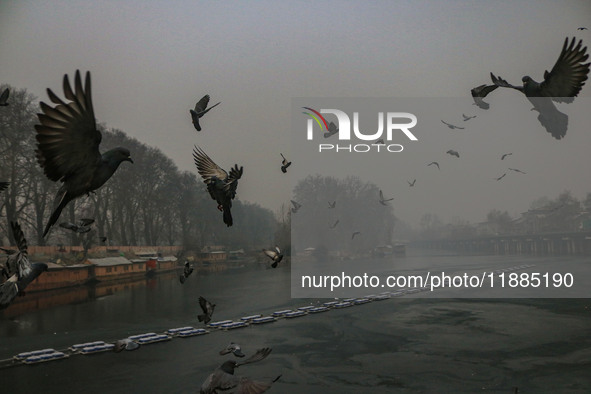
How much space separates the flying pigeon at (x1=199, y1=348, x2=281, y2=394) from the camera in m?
6.61

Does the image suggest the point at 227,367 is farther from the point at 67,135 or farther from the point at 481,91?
the point at 481,91

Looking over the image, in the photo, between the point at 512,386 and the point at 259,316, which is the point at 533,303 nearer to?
the point at 259,316

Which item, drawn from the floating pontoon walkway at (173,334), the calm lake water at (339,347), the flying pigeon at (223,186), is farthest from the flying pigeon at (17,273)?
the floating pontoon walkway at (173,334)

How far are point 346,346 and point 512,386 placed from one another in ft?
30.2

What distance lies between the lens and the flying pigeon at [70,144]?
402 centimetres

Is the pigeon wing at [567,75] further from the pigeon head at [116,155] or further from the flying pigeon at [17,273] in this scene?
the flying pigeon at [17,273]

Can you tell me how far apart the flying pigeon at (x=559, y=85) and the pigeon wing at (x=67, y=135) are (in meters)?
5.13

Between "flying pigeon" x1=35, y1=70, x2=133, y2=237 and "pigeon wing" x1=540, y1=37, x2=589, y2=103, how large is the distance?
598cm

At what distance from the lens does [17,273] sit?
17.0ft

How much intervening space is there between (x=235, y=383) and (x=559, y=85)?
6.40 m

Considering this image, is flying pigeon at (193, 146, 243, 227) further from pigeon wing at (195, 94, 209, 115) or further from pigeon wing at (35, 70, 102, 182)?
pigeon wing at (35, 70, 102, 182)

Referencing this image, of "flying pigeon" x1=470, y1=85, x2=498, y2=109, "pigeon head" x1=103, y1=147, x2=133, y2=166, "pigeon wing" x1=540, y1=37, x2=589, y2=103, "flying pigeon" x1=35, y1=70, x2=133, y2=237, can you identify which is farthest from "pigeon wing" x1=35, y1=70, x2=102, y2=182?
"pigeon wing" x1=540, y1=37, x2=589, y2=103

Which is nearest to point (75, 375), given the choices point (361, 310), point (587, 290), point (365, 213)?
point (361, 310)

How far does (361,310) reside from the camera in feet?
127
